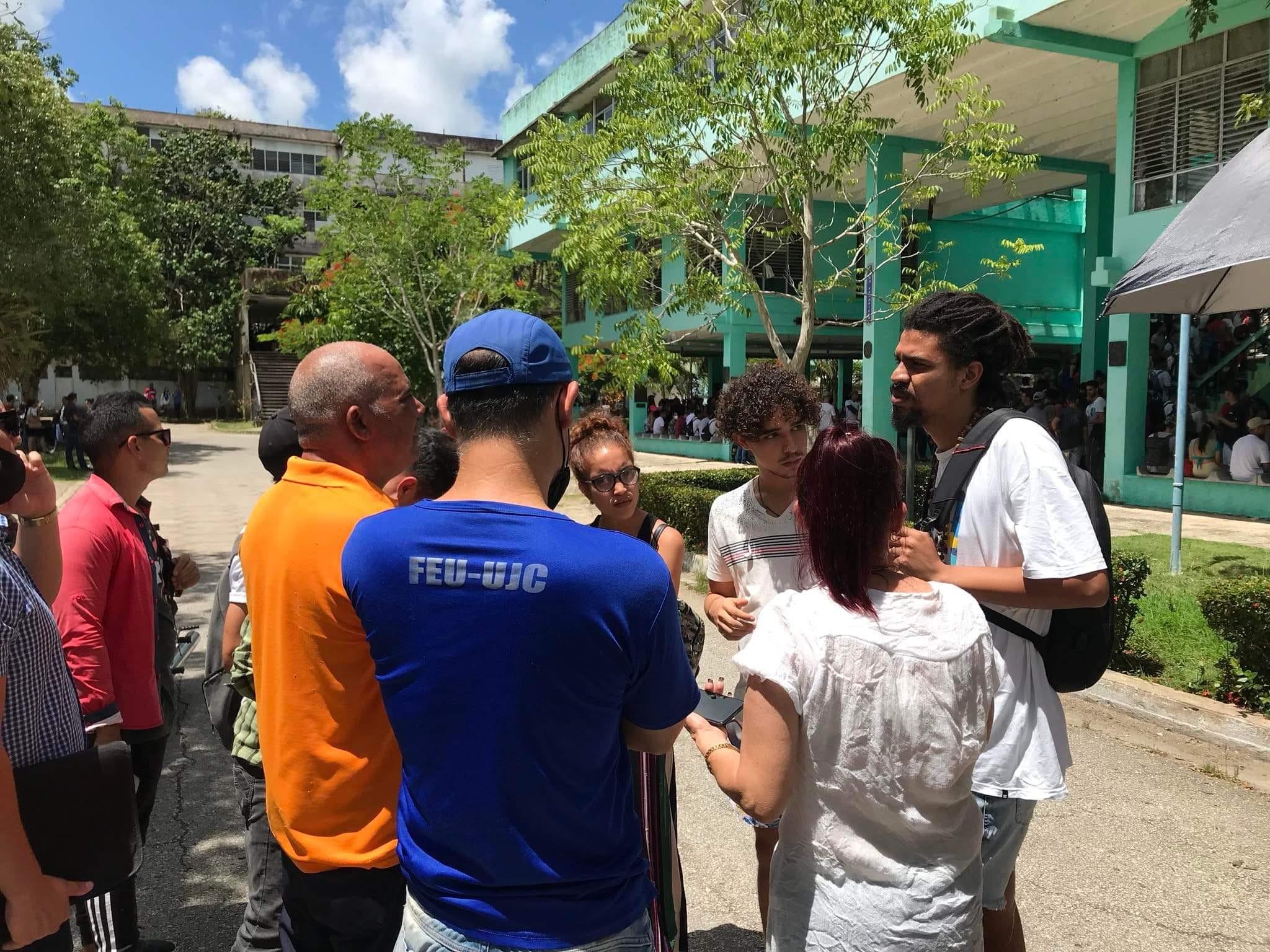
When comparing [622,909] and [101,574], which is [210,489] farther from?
[622,909]

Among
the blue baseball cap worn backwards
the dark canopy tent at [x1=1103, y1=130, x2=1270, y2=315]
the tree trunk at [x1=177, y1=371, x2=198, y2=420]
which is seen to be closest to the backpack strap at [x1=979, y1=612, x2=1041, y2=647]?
the blue baseball cap worn backwards

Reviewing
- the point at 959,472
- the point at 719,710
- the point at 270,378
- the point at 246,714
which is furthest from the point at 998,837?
the point at 270,378

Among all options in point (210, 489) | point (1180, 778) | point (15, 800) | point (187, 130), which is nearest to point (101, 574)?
point (15, 800)

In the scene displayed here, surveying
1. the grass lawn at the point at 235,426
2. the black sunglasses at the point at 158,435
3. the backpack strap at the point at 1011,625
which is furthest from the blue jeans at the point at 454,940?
the grass lawn at the point at 235,426

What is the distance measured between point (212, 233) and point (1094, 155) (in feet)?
112

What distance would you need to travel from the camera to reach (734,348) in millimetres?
21250

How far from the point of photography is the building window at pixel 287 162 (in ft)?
158

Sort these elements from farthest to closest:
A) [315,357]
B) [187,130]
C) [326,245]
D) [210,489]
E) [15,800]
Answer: [187,130]
[326,245]
[210,489]
[315,357]
[15,800]

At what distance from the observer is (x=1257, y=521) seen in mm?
12094

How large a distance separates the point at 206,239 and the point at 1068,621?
43.3 m

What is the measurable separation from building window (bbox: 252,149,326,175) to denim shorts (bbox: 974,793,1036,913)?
51167mm

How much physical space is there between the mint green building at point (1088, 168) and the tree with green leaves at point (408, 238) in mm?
4127

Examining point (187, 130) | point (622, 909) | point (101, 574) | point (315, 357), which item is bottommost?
point (622, 909)

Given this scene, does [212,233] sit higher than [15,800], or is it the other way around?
[212,233]
